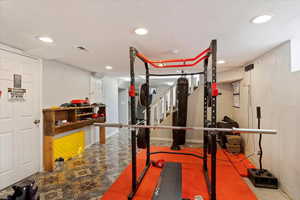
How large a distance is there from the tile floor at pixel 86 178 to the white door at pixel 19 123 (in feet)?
0.91

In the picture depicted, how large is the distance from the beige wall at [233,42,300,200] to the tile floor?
407mm

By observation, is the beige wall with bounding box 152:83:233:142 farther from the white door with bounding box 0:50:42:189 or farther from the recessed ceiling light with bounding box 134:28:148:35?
the white door with bounding box 0:50:42:189

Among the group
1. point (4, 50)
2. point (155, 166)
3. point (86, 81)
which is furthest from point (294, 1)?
point (86, 81)

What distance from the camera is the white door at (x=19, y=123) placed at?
7.60 ft

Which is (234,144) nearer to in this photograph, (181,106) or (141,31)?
(181,106)

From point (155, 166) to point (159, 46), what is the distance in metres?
2.55

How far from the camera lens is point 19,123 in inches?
100

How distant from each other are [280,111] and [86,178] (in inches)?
148

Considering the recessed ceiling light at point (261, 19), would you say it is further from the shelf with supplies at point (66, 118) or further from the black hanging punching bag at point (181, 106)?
the shelf with supplies at point (66, 118)

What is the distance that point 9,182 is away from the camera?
2.36m

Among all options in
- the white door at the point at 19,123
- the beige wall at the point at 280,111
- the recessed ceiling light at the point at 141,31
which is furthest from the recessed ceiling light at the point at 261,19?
the white door at the point at 19,123

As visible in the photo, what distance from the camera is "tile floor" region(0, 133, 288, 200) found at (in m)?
2.11

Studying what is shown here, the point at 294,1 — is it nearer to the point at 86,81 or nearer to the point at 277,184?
the point at 277,184

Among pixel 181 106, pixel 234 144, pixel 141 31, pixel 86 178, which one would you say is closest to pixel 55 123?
pixel 86 178
